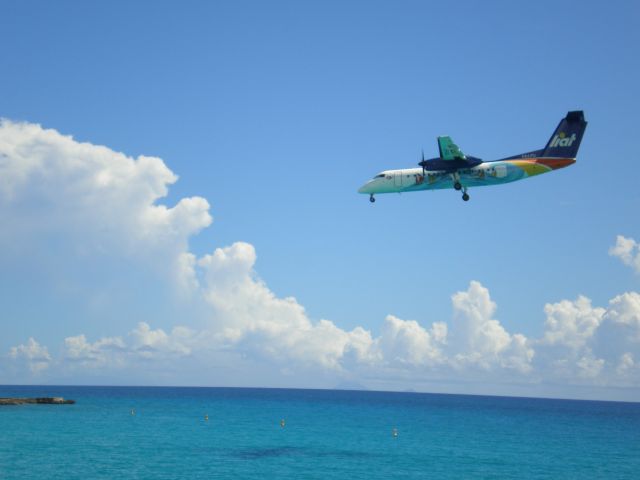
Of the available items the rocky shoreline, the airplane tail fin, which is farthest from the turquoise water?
the airplane tail fin

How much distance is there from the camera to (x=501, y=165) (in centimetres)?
5819

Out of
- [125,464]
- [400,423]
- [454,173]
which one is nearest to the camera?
[454,173]

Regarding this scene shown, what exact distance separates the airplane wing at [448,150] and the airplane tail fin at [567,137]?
8.61 metres

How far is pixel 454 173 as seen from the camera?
5788cm

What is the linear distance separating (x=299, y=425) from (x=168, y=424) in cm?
2315

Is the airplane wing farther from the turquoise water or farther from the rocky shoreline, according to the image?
the rocky shoreline

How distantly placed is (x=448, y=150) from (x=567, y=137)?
487 inches

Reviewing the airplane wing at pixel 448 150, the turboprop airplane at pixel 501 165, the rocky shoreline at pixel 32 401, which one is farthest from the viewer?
the rocky shoreline at pixel 32 401

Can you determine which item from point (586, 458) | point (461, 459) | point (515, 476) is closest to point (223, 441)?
point (461, 459)

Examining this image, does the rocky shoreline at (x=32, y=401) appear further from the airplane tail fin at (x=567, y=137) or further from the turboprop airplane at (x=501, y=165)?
the airplane tail fin at (x=567, y=137)

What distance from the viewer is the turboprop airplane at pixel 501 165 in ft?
189

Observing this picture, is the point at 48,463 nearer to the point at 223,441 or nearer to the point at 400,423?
the point at 223,441

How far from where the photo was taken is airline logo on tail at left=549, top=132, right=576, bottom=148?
58500 millimetres

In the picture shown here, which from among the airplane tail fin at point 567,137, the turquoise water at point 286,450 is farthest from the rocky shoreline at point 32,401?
the airplane tail fin at point 567,137
